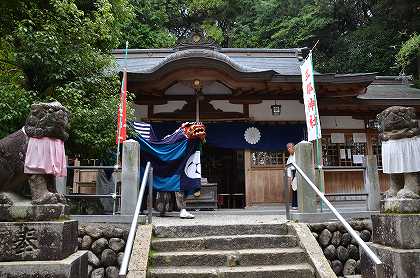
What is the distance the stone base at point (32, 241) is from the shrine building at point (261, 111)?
6.62 meters

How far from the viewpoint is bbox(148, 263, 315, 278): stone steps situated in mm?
5090

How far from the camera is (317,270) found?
5062 millimetres

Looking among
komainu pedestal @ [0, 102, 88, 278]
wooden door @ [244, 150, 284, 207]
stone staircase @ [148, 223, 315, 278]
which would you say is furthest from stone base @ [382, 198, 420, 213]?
wooden door @ [244, 150, 284, 207]

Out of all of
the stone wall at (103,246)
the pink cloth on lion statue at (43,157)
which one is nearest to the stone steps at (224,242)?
the stone wall at (103,246)

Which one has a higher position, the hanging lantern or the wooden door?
the hanging lantern

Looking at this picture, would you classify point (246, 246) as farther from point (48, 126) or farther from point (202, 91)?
point (202, 91)

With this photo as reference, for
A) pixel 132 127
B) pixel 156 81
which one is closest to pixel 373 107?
pixel 156 81

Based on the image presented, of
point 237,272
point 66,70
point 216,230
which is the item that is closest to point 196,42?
point 66,70

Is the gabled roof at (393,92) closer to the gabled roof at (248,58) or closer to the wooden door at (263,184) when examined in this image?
the gabled roof at (248,58)

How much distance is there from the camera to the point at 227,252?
5.66 meters

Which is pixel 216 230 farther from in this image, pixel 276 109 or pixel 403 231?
pixel 276 109

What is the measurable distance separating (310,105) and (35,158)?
19.6 feet

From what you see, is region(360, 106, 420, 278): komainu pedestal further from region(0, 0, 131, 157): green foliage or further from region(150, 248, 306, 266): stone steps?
region(0, 0, 131, 157): green foliage

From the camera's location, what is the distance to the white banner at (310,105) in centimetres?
796
